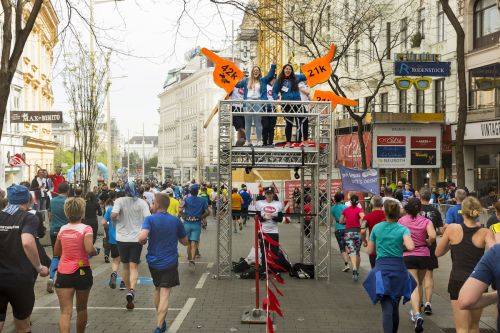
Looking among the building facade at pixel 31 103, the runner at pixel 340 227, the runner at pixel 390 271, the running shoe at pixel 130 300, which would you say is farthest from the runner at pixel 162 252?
the building facade at pixel 31 103

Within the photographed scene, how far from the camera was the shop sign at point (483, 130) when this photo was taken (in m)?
24.7

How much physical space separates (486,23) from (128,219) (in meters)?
20.5

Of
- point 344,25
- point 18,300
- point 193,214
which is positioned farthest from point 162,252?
point 344,25

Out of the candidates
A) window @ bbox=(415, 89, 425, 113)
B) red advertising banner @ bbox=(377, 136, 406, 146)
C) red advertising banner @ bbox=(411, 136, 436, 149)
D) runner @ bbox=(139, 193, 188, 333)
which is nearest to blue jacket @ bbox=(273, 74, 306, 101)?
runner @ bbox=(139, 193, 188, 333)

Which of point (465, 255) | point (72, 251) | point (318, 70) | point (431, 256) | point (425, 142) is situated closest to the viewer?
point (465, 255)

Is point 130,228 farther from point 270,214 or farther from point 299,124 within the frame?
point 299,124

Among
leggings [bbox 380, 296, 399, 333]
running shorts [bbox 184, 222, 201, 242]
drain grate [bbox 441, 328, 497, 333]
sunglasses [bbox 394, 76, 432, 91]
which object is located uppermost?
sunglasses [bbox 394, 76, 432, 91]

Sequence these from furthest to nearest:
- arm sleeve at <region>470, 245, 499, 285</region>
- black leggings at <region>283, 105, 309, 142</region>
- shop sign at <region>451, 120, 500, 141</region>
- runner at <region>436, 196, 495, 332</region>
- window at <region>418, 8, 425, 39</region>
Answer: window at <region>418, 8, 425, 39</region> → shop sign at <region>451, 120, 500, 141</region> → black leggings at <region>283, 105, 309, 142</region> → runner at <region>436, 196, 495, 332</region> → arm sleeve at <region>470, 245, 499, 285</region>

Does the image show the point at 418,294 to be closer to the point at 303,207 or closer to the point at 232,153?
the point at 232,153

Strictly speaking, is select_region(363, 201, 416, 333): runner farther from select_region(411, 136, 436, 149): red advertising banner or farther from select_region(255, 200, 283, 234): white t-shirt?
select_region(411, 136, 436, 149): red advertising banner

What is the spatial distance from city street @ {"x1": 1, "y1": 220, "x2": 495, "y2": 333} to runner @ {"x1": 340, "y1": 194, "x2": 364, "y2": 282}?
0.38m

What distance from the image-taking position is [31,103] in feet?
116

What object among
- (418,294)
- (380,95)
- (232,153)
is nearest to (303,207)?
(232,153)

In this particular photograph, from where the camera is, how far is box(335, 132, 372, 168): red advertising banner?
3112 centimetres
